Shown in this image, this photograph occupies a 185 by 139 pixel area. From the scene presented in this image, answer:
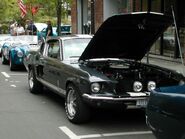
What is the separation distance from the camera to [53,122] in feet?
25.6

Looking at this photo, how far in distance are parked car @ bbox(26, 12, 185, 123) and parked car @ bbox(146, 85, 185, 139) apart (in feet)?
6.83

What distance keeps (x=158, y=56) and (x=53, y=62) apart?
9.83m

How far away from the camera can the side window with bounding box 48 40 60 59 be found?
30.0ft

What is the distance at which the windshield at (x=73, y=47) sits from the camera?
8922mm

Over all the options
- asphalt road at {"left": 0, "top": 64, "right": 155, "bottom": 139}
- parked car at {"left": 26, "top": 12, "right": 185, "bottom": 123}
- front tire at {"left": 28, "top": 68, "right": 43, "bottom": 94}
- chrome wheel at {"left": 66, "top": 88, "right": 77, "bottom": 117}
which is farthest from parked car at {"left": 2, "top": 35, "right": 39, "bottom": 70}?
chrome wheel at {"left": 66, "top": 88, "right": 77, "bottom": 117}

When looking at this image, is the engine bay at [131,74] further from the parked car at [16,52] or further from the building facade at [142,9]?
the parked car at [16,52]

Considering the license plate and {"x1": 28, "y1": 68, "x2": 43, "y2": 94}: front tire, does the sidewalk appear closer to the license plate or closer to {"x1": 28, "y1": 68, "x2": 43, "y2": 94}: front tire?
{"x1": 28, "y1": 68, "x2": 43, "y2": 94}: front tire

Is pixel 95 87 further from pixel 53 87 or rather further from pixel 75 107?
pixel 53 87

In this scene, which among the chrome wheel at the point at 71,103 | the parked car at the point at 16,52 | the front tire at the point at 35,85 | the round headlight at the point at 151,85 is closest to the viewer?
the round headlight at the point at 151,85

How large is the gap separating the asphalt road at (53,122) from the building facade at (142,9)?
4476mm

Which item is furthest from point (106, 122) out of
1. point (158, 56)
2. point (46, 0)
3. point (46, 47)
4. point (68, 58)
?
point (46, 0)

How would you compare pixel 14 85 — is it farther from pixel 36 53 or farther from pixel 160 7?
pixel 160 7

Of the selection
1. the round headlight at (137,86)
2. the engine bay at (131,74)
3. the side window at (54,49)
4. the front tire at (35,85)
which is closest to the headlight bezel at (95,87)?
the engine bay at (131,74)

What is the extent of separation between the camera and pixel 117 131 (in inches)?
282
